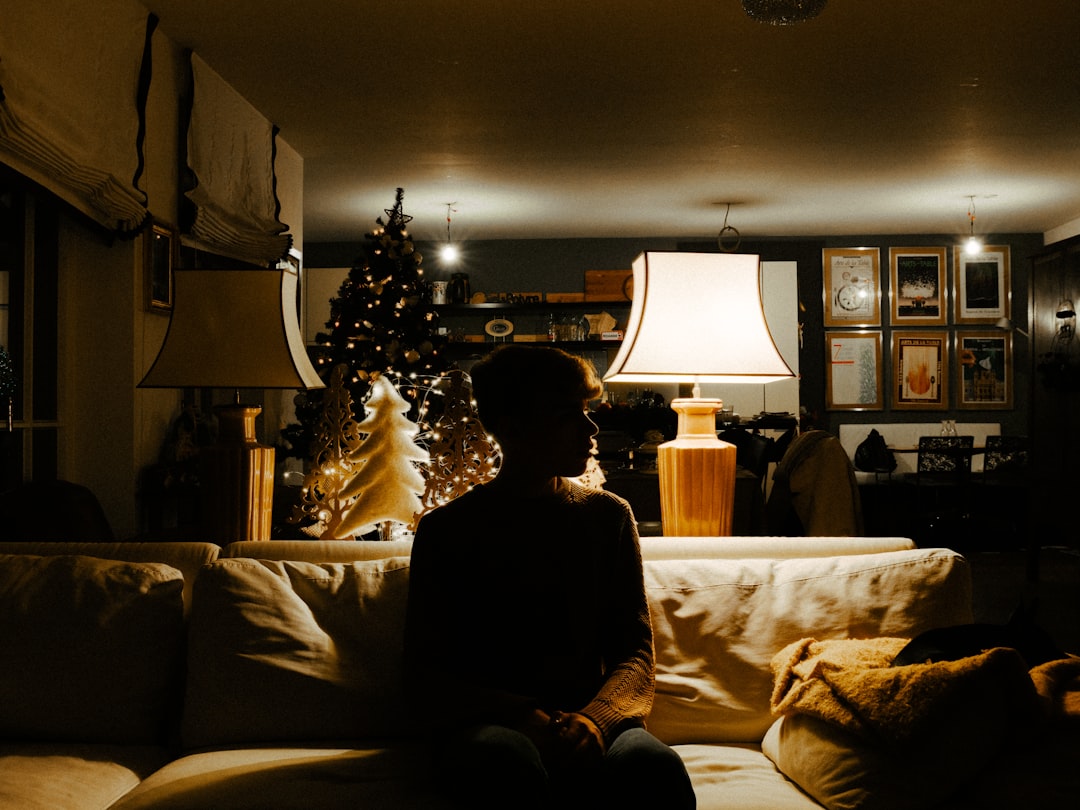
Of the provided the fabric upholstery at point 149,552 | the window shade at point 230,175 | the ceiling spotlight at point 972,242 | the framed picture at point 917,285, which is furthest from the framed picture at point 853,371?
the fabric upholstery at point 149,552

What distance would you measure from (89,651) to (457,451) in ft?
2.85

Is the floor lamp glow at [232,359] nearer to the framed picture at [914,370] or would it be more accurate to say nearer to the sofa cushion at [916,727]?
the sofa cushion at [916,727]

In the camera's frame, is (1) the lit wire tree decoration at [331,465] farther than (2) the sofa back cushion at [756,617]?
Result: Yes

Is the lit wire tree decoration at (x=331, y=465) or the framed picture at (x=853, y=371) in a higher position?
the framed picture at (x=853, y=371)

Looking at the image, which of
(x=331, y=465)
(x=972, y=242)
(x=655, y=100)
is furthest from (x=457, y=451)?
(x=972, y=242)

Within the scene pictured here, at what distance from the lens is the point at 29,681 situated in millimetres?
1673

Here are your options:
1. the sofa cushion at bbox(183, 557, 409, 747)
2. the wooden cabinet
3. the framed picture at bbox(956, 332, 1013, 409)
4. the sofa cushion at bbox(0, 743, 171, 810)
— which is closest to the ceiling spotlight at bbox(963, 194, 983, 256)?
the framed picture at bbox(956, 332, 1013, 409)

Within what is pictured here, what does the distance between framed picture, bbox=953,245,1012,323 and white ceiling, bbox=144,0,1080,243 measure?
1171 mm

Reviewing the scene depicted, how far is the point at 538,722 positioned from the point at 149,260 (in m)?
2.87

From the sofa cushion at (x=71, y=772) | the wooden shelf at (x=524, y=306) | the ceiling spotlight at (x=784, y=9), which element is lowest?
the sofa cushion at (x=71, y=772)

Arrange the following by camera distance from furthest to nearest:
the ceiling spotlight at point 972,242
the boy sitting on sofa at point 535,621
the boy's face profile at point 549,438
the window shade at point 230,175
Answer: the ceiling spotlight at point 972,242
the window shade at point 230,175
the boy's face profile at point 549,438
the boy sitting on sofa at point 535,621

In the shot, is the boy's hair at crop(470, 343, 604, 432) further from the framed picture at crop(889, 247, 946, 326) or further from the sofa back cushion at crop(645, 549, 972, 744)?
the framed picture at crop(889, 247, 946, 326)

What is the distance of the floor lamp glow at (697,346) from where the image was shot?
6.84 feet

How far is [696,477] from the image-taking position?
2.13 meters
